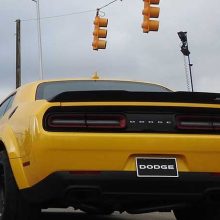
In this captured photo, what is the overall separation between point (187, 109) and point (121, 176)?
767 millimetres

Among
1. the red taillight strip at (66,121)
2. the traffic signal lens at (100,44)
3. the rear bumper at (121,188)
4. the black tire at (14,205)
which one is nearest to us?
the rear bumper at (121,188)

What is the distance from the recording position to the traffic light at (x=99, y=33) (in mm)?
17022

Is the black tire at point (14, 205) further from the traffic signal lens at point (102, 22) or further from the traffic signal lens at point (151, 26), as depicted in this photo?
the traffic signal lens at point (102, 22)

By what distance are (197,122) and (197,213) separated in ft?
4.73

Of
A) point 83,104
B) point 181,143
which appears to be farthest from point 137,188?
point 83,104

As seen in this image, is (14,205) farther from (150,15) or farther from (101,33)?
(101,33)

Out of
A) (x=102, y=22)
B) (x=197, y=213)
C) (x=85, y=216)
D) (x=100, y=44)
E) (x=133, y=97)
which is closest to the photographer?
(x=133, y=97)

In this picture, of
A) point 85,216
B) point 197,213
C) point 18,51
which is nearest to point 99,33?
point 85,216

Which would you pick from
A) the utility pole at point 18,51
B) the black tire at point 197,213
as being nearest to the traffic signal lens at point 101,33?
the black tire at point 197,213

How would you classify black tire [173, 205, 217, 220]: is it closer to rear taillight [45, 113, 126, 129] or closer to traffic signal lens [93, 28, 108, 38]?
rear taillight [45, 113, 126, 129]

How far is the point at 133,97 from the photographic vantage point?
4664 mm

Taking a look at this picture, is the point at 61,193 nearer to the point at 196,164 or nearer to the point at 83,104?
the point at 83,104

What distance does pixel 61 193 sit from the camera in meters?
4.39

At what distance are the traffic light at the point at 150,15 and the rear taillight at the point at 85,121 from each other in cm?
986
